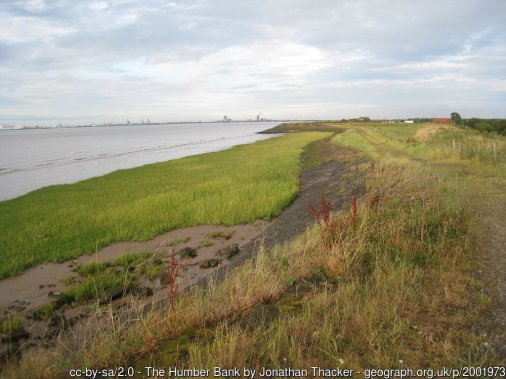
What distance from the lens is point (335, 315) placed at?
4.20 metres

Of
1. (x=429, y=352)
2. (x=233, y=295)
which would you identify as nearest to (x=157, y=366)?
(x=233, y=295)

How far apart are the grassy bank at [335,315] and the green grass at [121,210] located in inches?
231

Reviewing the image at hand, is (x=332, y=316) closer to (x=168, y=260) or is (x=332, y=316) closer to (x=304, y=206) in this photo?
(x=168, y=260)

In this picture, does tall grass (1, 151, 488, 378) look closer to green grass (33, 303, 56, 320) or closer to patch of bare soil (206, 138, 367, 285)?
green grass (33, 303, 56, 320)

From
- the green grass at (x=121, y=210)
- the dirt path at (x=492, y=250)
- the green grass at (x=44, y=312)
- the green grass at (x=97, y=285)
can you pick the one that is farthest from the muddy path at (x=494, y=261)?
the green grass at (x=44, y=312)

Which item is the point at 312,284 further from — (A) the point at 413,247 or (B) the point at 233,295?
(A) the point at 413,247

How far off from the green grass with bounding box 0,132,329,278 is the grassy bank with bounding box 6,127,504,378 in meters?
5.87

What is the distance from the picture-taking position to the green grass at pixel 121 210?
10.3 meters

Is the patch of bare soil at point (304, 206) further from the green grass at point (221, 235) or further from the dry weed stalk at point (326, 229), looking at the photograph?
Result: the dry weed stalk at point (326, 229)

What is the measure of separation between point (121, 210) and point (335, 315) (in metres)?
11.5

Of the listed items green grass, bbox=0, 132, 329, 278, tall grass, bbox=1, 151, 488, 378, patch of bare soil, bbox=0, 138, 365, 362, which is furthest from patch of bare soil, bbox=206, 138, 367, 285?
tall grass, bbox=1, 151, 488, 378

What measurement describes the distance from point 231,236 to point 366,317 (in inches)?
286

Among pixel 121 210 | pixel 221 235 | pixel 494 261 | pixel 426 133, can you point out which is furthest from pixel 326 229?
pixel 426 133

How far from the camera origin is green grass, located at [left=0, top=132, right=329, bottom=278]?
10.3 meters
